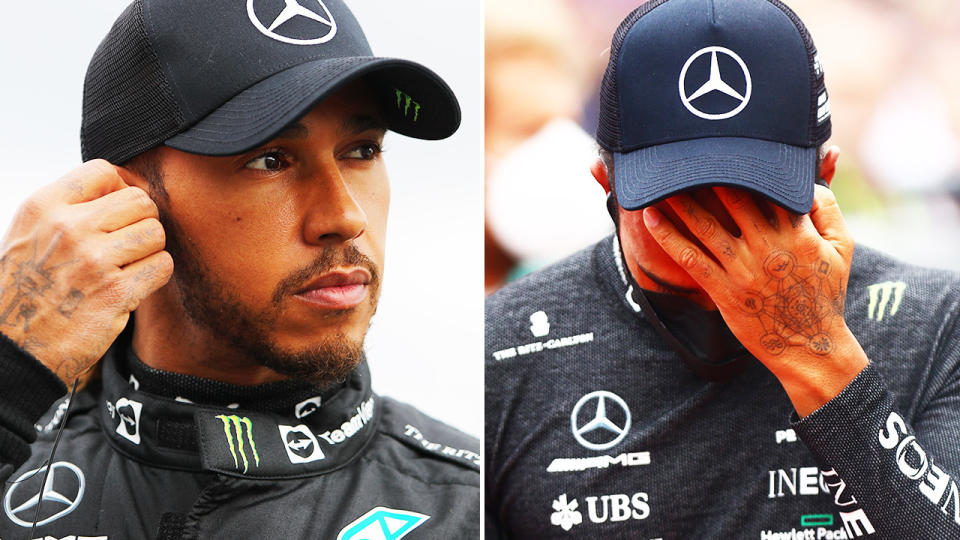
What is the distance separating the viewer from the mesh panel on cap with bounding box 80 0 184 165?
1.22 metres

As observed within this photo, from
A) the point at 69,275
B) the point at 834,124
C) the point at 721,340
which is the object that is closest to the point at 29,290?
the point at 69,275

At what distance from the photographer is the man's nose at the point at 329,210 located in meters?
1.24

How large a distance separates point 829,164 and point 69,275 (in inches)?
37.9

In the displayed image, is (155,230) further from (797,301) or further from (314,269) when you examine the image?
(797,301)

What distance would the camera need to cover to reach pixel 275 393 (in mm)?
1320

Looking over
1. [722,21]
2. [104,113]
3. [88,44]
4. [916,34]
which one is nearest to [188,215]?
[104,113]

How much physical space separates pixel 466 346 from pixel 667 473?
33 cm

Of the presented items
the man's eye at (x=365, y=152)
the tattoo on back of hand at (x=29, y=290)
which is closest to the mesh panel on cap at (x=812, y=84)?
the man's eye at (x=365, y=152)

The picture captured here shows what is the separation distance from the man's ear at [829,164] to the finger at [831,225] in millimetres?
119

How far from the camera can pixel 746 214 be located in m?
1.26

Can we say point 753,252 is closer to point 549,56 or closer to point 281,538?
point 549,56

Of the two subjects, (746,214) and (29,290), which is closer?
(29,290)

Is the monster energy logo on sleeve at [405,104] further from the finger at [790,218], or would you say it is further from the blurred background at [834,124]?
the finger at [790,218]

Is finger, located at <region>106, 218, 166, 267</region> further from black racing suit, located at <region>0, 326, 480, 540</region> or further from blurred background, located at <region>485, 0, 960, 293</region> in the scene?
blurred background, located at <region>485, 0, 960, 293</region>
